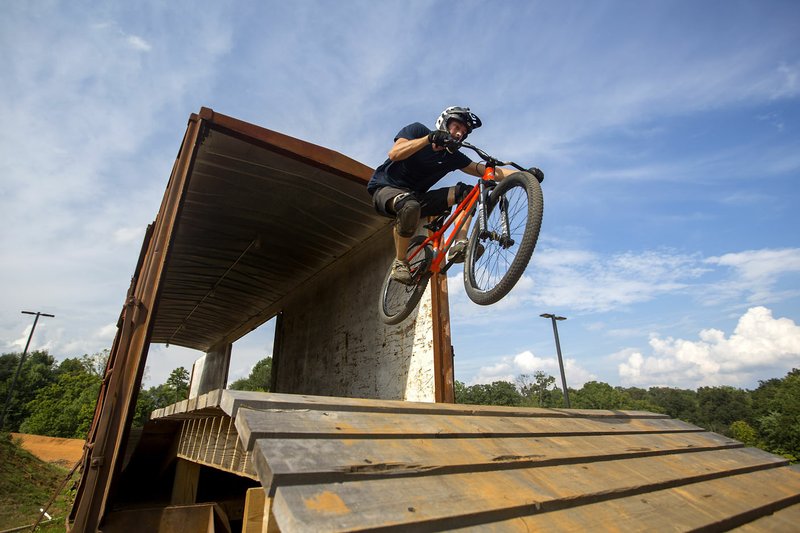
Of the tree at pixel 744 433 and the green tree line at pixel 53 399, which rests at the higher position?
the green tree line at pixel 53 399

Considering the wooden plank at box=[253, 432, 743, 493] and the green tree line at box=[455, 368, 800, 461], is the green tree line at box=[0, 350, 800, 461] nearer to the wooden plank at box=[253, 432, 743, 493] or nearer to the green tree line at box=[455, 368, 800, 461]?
the green tree line at box=[455, 368, 800, 461]

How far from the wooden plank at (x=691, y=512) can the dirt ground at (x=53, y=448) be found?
32.2m

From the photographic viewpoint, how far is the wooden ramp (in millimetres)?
1382

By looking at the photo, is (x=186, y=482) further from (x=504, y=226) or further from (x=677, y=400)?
(x=677, y=400)

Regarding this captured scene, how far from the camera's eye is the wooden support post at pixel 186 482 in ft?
17.6

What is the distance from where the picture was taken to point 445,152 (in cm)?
407

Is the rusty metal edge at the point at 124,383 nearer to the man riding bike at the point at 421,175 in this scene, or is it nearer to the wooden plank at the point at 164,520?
the wooden plank at the point at 164,520

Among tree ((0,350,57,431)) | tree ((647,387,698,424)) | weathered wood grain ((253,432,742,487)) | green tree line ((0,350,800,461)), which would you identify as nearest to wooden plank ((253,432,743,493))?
weathered wood grain ((253,432,742,487))

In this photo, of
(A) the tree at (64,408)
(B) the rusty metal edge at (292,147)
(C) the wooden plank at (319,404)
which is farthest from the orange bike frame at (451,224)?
(A) the tree at (64,408)

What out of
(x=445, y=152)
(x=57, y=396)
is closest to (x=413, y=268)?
(x=445, y=152)

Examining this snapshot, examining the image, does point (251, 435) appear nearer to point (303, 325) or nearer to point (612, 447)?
point (612, 447)

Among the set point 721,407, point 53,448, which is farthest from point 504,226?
point 721,407

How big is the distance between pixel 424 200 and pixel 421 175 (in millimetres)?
301

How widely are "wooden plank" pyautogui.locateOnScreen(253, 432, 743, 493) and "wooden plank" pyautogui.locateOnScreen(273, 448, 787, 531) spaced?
42mm
